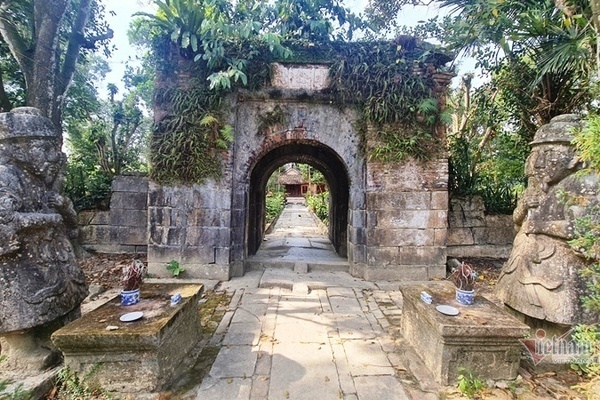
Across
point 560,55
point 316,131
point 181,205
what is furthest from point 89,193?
point 560,55

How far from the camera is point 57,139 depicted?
8.59 feet

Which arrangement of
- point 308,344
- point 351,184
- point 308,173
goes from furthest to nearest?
point 308,173 → point 351,184 → point 308,344

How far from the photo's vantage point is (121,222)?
6.30m

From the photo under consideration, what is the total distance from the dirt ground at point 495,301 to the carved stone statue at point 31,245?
4.37 ft

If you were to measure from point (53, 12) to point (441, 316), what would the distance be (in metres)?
8.11

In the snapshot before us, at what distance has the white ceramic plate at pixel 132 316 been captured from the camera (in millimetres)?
2350

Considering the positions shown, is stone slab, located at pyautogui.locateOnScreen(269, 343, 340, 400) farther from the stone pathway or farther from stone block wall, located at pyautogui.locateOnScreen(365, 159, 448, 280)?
stone block wall, located at pyautogui.locateOnScreen(365, 159, 448, 280)

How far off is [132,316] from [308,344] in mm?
1670

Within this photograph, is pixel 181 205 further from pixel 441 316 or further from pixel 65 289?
pixel 441 316

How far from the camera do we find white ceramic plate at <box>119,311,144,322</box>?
235 cm

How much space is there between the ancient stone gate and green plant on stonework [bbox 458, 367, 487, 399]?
115 inches

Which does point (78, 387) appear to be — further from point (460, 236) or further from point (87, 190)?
point (460, 236)

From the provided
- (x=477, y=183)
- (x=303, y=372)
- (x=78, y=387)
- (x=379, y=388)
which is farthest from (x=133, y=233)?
(x=477, y=183)

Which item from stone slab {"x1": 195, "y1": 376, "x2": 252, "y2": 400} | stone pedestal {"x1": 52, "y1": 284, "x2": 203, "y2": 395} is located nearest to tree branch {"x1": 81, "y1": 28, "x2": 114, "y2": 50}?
stone pedestal {"x1": 52, "y1": 284, "x2": 203, "y2": 395}
